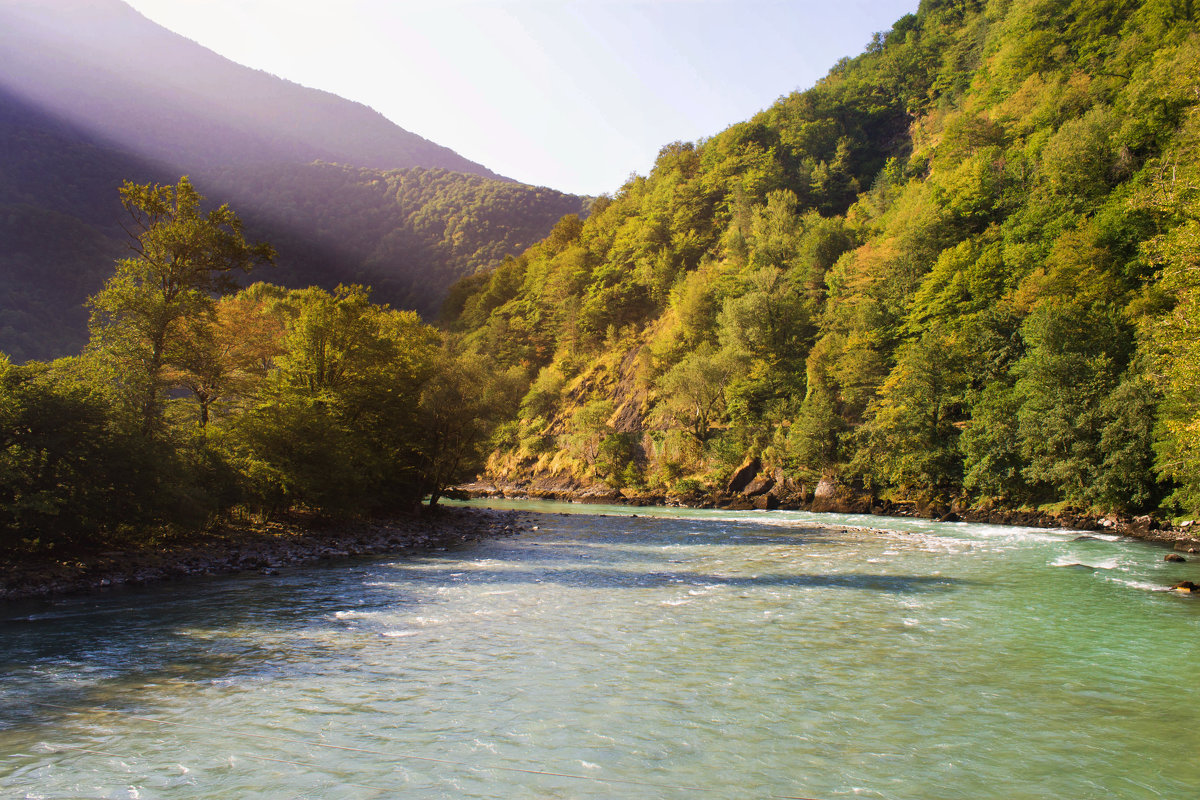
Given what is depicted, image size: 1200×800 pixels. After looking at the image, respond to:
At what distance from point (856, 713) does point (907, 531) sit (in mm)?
28354

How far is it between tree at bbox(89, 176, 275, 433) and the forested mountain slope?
38.9m

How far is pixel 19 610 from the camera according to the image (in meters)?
15.8

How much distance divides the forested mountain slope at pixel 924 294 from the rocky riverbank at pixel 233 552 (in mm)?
31147

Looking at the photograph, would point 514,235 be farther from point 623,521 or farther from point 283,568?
point 283,568

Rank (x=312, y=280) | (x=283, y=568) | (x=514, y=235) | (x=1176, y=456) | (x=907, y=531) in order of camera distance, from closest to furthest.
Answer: (x=283, y=568)
(x=1176, y=456)
(x=907, y=531)
(x=312, y=280)
(x=514, y=235)

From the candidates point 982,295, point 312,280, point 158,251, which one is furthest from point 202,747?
point 312,280

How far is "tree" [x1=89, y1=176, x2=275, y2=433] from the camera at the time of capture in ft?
79.5

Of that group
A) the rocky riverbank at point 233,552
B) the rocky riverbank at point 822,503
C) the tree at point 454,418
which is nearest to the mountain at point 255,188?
the rocky riverbank at point 822,503

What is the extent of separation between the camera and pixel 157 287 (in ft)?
85.6

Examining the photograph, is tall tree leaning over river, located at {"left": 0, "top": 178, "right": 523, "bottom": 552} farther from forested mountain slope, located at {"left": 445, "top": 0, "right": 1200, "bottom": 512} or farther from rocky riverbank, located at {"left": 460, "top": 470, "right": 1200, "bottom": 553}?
forested mountain slope, located at {"left": 445, "top": 0, "right": 1200, "bottom": 512}

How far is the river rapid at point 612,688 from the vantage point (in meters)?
7.43

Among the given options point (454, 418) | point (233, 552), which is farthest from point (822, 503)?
point (233, 552)

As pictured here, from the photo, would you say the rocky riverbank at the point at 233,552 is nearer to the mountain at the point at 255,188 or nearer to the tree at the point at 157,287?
the tree at the point at 157,287

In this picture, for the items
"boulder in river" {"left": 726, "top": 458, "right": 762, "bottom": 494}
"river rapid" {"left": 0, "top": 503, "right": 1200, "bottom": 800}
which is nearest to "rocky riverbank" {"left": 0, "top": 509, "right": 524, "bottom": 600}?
"river rapid" {"left": 0, "top": 503, "right": 1200, "bottom": 800}
